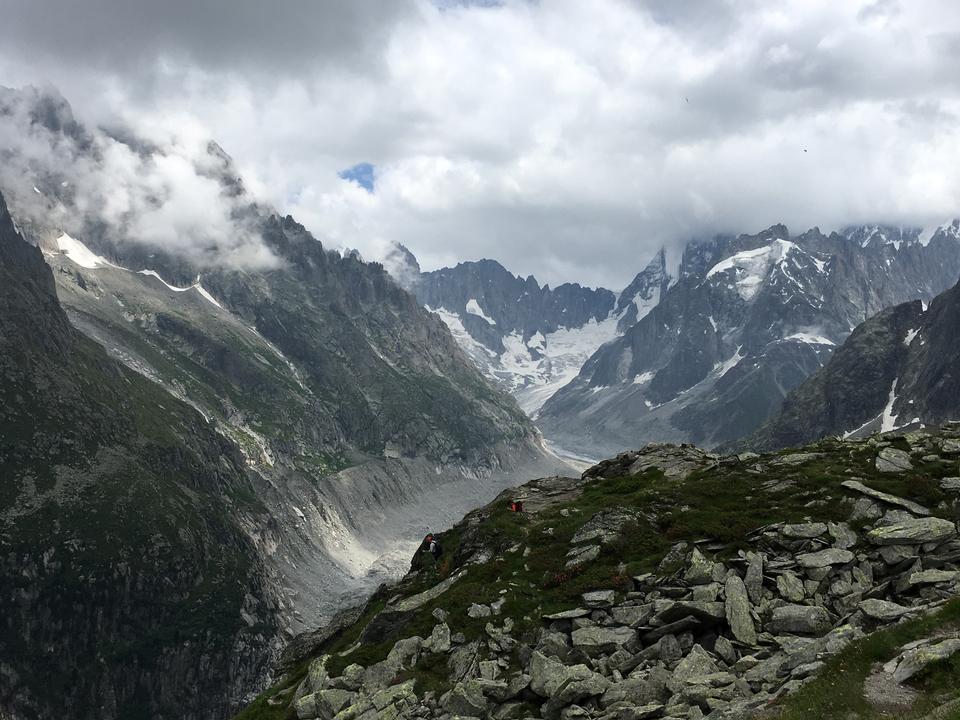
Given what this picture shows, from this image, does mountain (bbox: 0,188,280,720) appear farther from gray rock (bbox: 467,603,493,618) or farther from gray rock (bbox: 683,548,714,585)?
gray rock (bbox: 683,548,714,585)

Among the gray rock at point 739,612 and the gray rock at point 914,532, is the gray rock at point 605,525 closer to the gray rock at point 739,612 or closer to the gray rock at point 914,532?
the gray rock at point 739,612

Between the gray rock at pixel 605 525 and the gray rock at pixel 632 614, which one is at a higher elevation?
the gray rock at pixel 605 525

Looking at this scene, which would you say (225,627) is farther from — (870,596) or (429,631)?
(870,596)

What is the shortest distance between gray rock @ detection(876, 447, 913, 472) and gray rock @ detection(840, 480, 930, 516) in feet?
14.4

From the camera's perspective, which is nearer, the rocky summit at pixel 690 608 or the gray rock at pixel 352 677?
the rocky summit at pixel 690 608

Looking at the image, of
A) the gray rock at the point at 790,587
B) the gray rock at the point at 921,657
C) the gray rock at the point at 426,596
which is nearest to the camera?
the gray rock at the point at 921,657

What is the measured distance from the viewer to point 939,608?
25906mm

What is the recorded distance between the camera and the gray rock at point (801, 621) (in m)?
29.8

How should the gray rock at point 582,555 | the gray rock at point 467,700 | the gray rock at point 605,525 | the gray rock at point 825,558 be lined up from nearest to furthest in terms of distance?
the gray rock at point 467,700, the gray rock at point 825,558, the gray rock at point 582,555, the gray rock at point 605,525

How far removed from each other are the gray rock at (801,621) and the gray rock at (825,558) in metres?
3.58

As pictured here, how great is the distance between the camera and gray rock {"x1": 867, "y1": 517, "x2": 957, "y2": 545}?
32906mm

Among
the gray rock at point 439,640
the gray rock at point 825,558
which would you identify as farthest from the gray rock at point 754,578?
the gray rock at point 439,640

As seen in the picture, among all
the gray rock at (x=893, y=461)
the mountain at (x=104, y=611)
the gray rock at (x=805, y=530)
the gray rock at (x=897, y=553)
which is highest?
the gray rock at (x=893, y=461)

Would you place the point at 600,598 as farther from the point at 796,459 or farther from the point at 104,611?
the point at 104,611
